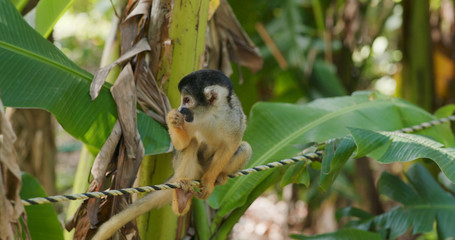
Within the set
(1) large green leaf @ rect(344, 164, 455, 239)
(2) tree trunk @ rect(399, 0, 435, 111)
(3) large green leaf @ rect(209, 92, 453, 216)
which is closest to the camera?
(3) large green leaf @ rect(209, 92, 453, 216)

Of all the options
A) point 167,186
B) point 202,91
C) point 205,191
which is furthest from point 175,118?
point 205,191

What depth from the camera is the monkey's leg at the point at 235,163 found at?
2.05m

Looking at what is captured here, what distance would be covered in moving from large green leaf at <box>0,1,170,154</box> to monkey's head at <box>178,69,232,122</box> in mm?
264

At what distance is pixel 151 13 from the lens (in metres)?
2.14

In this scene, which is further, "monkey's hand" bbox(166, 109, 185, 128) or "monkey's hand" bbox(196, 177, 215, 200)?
"monkey's hand" bbox(196, 177, 215, 200)

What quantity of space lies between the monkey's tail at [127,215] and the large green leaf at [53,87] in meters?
0.18

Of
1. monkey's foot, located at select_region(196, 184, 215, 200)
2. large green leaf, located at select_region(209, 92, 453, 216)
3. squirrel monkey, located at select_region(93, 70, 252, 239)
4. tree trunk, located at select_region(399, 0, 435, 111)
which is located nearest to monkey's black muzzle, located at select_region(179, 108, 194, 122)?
squirrel monkey, located at select_region(93, 70, 252, 239)

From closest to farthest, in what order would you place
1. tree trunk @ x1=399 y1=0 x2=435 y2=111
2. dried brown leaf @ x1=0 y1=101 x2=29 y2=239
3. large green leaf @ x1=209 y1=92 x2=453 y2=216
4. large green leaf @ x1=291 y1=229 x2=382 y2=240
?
dried brown leaf @ x1=0 y1=101 x2=29 y2=239 < large green leaf @ x1=209 y1=92 x2=453 y2=216 < large green leaf @ x1=291 y1=229 x2=382 y2=240 < tree trunk @ x1=399 y1=0 x2=435 y2=111

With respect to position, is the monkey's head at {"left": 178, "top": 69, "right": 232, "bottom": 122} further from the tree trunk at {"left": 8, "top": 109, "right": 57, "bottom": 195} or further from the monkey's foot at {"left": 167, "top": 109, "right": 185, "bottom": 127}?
the tree trunk at {"left": 8, "top": 109, "right": 57, "bottom": 195}

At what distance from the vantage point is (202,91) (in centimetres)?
181

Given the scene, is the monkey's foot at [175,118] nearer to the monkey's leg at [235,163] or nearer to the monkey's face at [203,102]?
the monkey's face at [203,102]

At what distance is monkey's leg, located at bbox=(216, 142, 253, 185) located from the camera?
2051 millimetres

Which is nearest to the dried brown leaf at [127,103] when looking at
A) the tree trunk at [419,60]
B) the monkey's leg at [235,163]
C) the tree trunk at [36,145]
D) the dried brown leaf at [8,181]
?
the monkey's leg at [235,163]

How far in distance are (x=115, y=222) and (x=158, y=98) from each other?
22.1 inches
